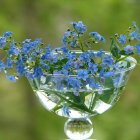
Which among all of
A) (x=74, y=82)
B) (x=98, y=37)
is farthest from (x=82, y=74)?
(x=98, y=37)

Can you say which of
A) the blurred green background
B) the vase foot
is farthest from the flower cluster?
the blurred green background

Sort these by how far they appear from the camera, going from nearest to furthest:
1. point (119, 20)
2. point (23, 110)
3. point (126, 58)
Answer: point (126, 58)
point (119, 20)
point (23, 110)

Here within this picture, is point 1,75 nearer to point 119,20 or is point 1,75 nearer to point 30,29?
point 30,29

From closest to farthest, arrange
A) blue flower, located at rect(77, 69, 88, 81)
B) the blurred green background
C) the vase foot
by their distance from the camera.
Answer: blue flower, located at rect(77, 69, 88, 81), the vase foot, the blurred green background

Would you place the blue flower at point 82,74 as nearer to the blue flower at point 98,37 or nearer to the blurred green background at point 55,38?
the blue flower at point 98,37

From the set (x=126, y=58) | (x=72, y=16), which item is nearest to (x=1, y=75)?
(x=72, y=16)

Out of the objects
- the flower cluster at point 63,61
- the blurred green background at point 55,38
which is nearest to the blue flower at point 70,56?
the flower cluster at point 63,61

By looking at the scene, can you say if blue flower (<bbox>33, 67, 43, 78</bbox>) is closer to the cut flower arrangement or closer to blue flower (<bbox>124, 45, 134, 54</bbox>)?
the cut flower arrangement

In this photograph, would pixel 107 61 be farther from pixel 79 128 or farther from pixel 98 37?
pixel 79 128
